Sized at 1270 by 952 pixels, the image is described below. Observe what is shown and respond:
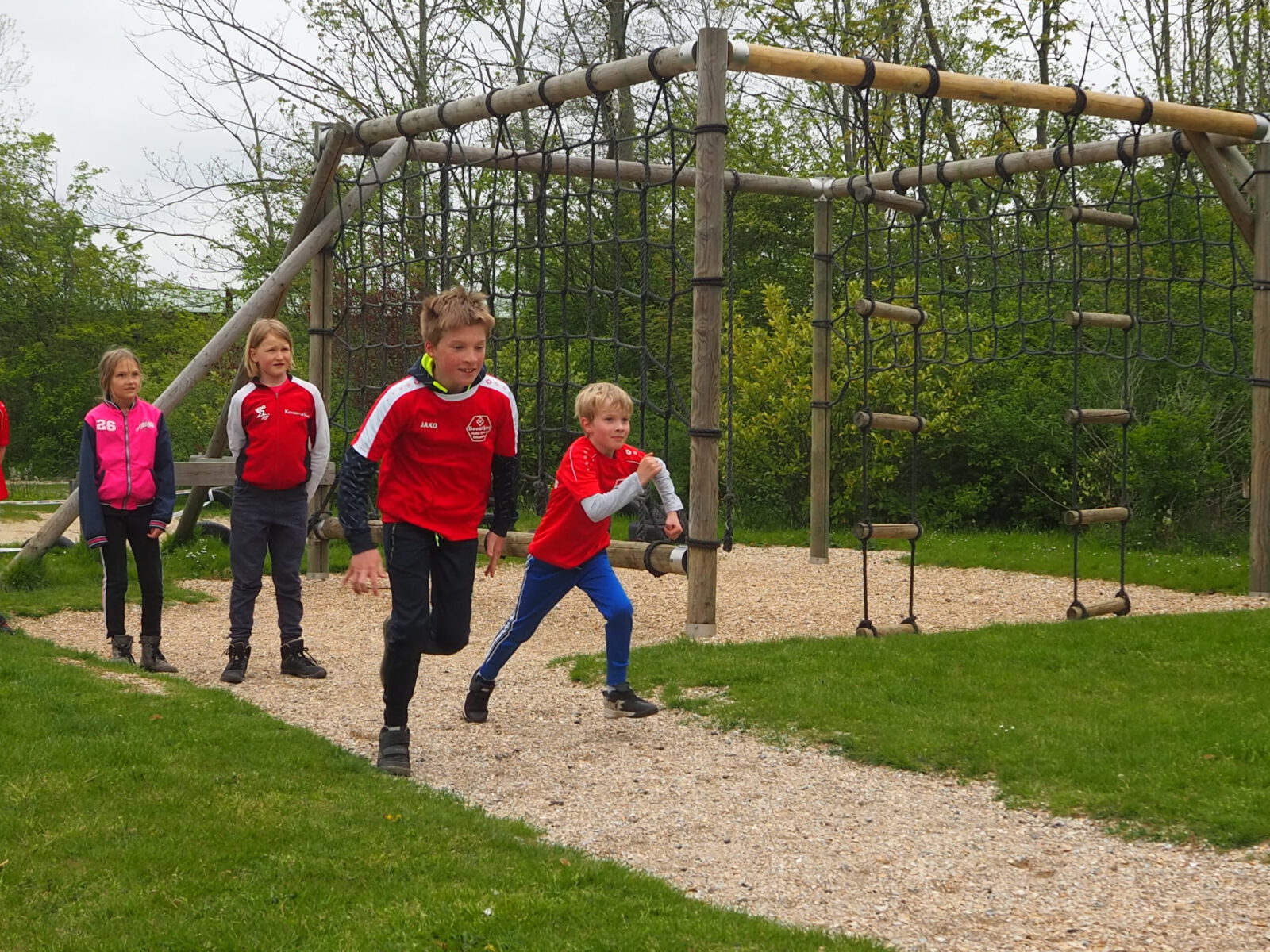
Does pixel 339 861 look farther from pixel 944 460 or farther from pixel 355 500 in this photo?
pixel 944 460

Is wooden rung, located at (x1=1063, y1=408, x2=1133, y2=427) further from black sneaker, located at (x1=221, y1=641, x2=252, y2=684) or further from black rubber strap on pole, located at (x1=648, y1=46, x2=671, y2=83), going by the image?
black sneaker, located at (x1=221, y1=641, x2=252, y2=684)

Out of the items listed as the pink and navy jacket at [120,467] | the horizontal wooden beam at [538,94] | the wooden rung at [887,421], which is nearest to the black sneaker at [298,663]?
the pink and navy jacket at [120,467]

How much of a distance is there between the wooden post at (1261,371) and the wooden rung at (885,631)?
290cm

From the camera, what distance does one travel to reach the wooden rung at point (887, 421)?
7641 mm

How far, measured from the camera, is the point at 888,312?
7.89m

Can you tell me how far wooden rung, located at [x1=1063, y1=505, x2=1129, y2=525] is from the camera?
8.59m

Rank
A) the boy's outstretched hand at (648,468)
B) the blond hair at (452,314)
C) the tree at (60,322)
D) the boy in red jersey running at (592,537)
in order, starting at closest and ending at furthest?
the blond hair at (452,314) → the boy's outstretched hand at (648,468) → the boy in red jersey running at (592,537) → the tree at (60,322)

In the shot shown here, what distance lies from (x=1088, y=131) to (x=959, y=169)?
33.5ft

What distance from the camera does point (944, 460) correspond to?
54.3 feet

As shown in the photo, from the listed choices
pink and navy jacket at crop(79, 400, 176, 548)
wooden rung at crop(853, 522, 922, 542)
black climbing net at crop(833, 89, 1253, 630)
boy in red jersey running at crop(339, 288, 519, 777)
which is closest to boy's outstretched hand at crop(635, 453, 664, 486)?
boy in red jersey running at crop(339, 288, 519, 777)

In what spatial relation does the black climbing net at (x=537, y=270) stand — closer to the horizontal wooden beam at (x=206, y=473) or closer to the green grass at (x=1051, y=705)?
the horizontal wooden beam at (x=206, y=473)

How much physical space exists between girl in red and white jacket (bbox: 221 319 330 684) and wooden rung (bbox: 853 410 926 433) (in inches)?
114

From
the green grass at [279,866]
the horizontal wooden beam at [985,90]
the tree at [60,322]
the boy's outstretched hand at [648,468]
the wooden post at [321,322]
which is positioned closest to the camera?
the green grass at [279,866]

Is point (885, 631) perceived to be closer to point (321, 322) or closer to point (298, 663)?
point (298, 663)
